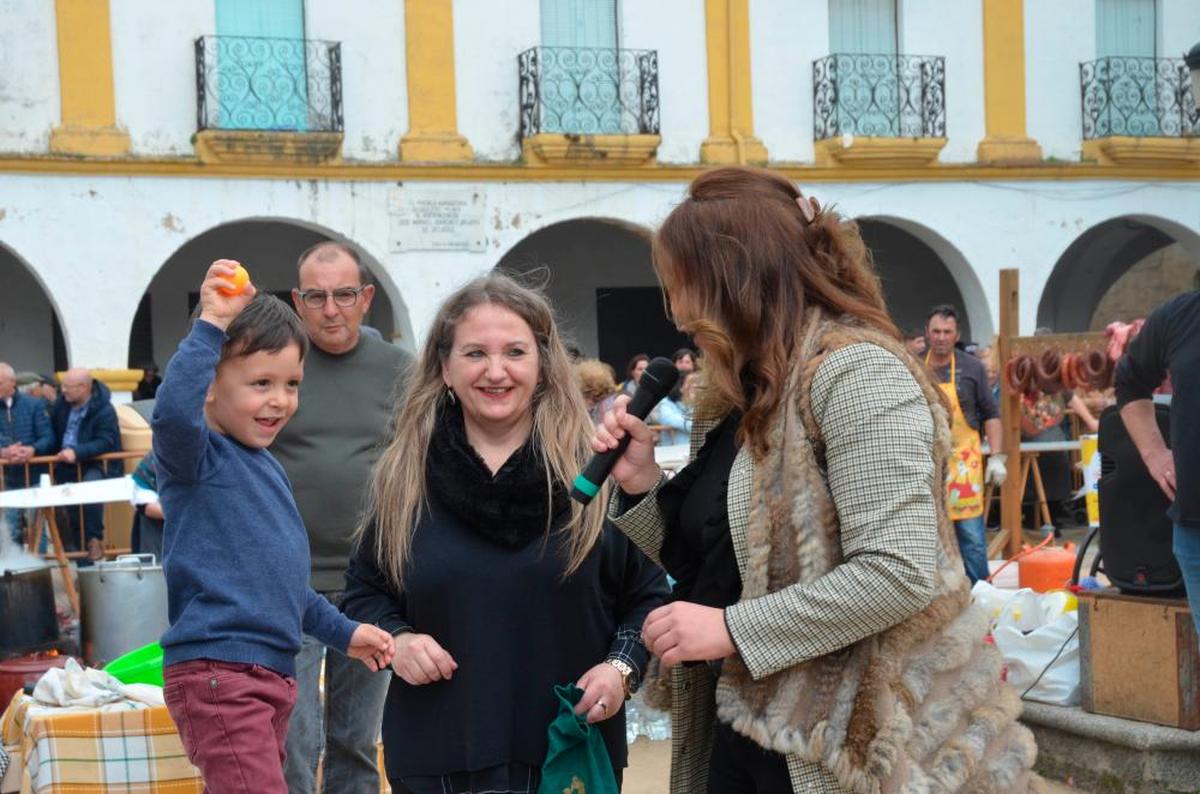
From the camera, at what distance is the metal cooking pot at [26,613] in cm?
824

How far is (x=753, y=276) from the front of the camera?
2.45 meters

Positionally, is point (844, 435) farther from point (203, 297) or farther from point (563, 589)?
point (203, 297)

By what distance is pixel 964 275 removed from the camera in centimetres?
1881

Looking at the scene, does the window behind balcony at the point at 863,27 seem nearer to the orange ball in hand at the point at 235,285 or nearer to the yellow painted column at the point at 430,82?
the yellow painted column at the point at 430,82

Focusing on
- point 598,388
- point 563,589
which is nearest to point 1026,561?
point 598,388

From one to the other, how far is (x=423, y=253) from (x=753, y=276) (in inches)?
567

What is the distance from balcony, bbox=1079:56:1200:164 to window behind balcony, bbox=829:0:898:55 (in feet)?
8.76

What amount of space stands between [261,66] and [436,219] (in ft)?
7.97

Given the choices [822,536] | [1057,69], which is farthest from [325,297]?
[1057,69]

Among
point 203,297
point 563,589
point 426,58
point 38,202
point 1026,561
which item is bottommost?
point 1026,561

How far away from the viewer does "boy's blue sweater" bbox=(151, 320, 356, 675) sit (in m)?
3.18

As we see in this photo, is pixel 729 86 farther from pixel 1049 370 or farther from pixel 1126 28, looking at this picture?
pixel 1049 370

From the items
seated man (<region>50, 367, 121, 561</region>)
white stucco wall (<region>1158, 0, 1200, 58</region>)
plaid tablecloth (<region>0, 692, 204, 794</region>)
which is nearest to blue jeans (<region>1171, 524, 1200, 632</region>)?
plaid tablecloth (<region>0, 692, 204, 794</region>)

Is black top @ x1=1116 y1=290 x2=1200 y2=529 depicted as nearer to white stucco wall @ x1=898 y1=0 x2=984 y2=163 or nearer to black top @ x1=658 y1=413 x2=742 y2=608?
black top @ x1=658 y1=413 x2=742 y2=608
